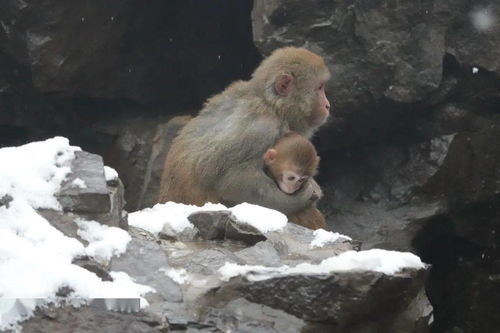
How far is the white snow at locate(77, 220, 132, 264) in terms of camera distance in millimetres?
4133

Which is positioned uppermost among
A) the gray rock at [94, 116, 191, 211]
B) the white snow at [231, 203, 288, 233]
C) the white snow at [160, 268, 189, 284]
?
the white snow at [160, 268, 189, 284]

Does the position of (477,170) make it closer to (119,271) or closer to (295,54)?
Result: (295,54)

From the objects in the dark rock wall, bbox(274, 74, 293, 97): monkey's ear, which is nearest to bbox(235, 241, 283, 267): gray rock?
bbox(274, 74, 293, 97): monkey's ear

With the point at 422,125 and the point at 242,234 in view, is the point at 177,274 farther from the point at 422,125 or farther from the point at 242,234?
the point at 422,125

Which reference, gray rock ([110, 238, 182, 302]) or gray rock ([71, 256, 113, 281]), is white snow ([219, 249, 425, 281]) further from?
gray rock ([71, 256, 113, 281])

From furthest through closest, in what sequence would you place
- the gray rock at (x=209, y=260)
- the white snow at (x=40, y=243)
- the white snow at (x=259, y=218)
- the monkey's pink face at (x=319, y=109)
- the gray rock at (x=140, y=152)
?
the gray rock at (x=140, y=152) < the monkey's pink face at (x=319, y=109) < the white snow at (x=259, y=218) < the gray rock at (x=209, y=260) < the white snow at (x=40, y=243)

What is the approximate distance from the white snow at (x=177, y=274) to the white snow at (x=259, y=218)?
764 mm

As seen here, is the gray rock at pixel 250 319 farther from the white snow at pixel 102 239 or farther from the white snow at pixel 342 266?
the white snow at pixel 102 239

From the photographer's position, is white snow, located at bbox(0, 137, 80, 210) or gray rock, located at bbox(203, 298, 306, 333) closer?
gray rock, located at bbox(203, 298, 306, 333)

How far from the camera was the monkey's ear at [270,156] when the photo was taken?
6.91 metres

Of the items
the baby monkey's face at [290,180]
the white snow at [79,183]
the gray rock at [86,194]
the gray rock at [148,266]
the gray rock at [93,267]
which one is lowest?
the baby monkey's face at [290,180]

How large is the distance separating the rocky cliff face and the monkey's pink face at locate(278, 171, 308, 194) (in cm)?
197

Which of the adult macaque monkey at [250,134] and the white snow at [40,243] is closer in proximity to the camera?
the white snow at [40,243]

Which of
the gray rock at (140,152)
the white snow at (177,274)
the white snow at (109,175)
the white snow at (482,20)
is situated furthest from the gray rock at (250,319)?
the gray rock at (140,152)
